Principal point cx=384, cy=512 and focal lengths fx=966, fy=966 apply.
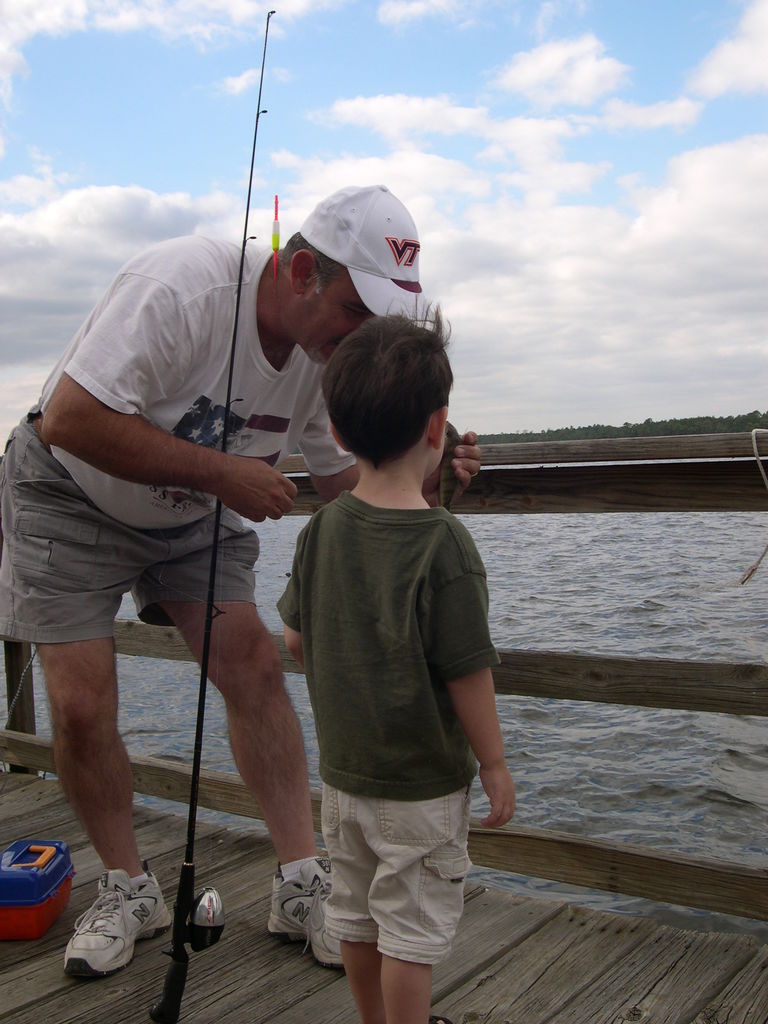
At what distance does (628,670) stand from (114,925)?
140 centimetres

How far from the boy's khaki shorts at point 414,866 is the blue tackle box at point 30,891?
1.19 m

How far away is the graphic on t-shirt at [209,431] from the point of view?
2.34 metres

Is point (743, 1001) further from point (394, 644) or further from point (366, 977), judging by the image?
point (394, 644)

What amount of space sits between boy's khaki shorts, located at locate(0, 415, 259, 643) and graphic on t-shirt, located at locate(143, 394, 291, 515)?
13 centimetres

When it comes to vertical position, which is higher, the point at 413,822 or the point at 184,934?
the point at 413,822

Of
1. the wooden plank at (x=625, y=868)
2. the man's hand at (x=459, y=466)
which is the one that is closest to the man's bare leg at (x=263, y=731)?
the wooden plank at (x=625, y=868)

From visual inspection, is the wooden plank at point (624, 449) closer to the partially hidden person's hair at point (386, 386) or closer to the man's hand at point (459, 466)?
the man's hand at point (459, 466)

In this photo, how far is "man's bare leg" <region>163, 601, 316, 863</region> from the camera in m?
2.48

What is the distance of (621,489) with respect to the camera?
260cm

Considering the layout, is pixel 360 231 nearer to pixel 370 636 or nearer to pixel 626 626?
pixel 370 636

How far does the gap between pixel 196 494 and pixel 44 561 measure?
40 cm

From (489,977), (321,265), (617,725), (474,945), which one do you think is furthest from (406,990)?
(617,725)

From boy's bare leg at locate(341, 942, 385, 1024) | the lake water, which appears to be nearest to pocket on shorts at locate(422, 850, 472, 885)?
boy's bare leg at locate(341, 942, 385, 1024)

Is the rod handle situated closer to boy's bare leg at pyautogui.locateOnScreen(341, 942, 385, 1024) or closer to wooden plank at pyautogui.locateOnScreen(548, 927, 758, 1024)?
boy's bare leg at pyautogui.locateOnScreen(341, 942, 385, 1024)
